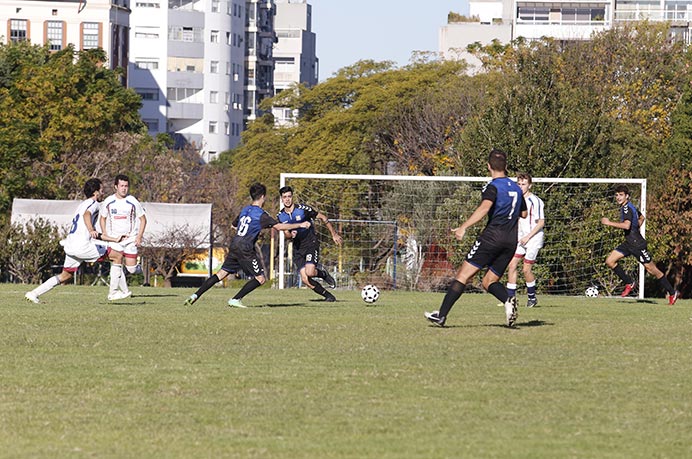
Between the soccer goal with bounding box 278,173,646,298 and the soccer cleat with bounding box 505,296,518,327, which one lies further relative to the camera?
the soccer goal with bounding box 278,173,646,298

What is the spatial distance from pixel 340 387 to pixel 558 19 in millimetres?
111364

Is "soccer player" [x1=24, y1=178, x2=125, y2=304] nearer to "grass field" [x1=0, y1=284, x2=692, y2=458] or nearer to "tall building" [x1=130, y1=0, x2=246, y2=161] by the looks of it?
"grass field" [x1=0, y1=284, x2=692, y2=458]

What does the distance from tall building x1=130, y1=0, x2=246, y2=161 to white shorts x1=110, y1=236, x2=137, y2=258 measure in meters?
122

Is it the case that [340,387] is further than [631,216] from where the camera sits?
No

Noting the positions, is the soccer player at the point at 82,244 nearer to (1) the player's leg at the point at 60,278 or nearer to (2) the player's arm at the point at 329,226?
(1) the player's leg at the point at 60,278

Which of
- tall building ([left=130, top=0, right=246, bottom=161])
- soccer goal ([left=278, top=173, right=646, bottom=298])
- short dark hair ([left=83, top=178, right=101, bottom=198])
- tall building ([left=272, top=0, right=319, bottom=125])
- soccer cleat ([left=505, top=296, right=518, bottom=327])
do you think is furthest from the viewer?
tall building ([left=272, top=0, right=319, bottom=125])

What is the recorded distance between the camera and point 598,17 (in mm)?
111750

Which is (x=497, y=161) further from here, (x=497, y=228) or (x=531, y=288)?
(x=531, y=288)

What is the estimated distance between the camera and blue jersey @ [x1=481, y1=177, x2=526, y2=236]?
629 inches

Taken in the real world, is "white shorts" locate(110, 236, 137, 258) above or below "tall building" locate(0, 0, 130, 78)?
below

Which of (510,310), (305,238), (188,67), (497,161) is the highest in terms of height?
(188,67)

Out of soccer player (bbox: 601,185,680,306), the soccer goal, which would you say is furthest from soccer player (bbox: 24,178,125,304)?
the soccer goal

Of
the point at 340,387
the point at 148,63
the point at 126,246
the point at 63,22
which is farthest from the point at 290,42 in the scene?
the point at 340,387

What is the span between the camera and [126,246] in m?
21.9
